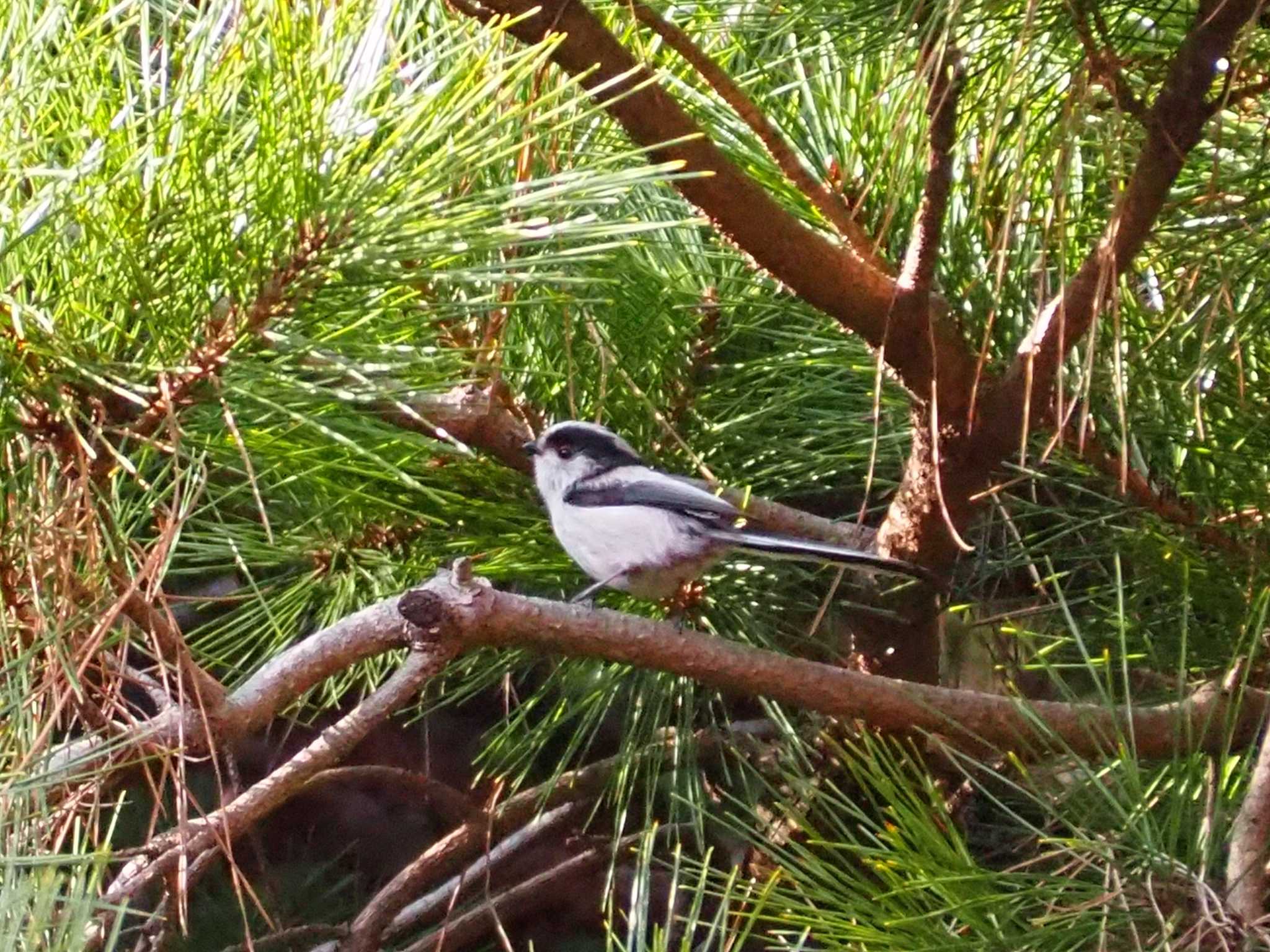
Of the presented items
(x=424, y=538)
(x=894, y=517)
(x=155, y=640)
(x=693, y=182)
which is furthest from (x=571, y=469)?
(x=155, y=640)

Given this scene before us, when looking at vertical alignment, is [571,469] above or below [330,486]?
below

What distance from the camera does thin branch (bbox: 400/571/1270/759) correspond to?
0.85 metres

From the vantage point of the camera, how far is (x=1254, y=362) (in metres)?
0.98

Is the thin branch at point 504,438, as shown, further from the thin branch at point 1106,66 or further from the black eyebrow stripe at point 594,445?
the thin branch at point 1106,66

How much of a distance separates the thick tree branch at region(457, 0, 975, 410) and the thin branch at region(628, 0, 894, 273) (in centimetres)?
2

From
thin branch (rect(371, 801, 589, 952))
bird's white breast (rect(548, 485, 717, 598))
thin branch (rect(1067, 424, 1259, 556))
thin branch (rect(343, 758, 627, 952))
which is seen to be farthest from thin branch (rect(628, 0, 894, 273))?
thin branch (rect(371, 801, 589, 952))

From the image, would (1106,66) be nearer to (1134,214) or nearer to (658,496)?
(1134,214)

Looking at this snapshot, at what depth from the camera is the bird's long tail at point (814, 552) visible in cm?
101

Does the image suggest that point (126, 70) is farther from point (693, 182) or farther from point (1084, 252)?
point (1084, 252)

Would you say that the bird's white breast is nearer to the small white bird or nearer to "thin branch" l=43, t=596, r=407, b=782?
the small white bird

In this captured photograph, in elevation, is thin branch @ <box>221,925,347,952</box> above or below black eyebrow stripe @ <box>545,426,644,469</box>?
below

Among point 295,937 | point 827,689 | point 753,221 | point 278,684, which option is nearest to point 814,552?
point 827,689

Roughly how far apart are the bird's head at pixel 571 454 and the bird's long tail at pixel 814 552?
0.33 ft

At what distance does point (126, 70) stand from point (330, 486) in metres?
0.33
